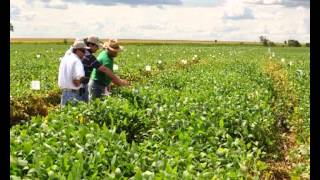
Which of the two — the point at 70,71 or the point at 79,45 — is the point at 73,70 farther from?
the point at 79,45

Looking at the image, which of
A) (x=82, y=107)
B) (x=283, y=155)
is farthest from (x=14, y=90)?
(x=283, y=155)

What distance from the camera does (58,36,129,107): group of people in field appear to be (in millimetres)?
9047

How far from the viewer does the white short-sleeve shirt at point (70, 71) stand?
8953 millimetres

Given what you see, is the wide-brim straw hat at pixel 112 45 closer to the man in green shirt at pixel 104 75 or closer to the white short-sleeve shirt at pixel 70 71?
the man in green shirt at pixel 104 75

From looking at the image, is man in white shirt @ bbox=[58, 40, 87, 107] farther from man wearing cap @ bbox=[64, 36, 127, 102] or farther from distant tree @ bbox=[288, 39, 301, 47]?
distant tree @ bbox=[288, 39, 301, 47]

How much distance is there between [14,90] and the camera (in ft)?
45.7

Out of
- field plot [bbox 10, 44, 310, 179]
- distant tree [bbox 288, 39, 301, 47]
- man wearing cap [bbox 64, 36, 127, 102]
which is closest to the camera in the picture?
field plot [bbox 10, 44, 310, 179]

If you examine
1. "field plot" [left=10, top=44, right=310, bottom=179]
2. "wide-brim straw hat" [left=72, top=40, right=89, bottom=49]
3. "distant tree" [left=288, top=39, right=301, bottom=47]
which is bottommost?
"field plot" [left=10, top=44, right=310, bottom=179]

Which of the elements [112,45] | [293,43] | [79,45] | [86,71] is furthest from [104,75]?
[293,43]

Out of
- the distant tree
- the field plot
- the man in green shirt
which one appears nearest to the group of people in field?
the man in green shirt

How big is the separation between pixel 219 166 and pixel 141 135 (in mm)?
2225

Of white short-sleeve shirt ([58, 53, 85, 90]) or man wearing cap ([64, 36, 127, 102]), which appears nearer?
white short-sleeve shirt ([58, 53, 85, 90])

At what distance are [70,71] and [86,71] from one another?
0.86 m
